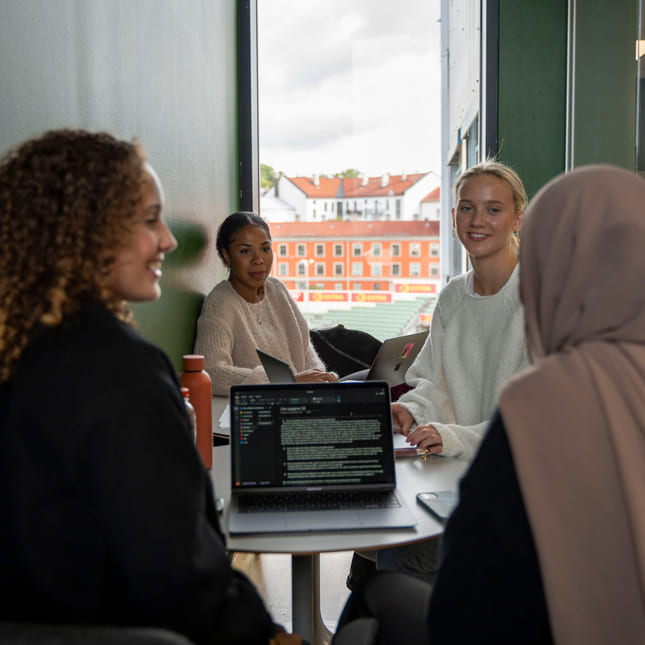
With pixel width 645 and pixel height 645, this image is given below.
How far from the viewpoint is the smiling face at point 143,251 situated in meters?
1.04

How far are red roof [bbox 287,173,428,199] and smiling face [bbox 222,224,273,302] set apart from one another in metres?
1.37

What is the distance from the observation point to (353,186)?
4.29 metres

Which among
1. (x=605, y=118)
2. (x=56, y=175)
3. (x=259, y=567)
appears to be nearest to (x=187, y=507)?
(x=56, y=175)

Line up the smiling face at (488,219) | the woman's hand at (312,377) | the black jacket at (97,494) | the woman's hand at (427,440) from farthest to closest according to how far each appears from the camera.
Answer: the woman's hand at (312,377) → the smiling face at (488,219) → the woman's hand at (427,440) → the black jacket at (97,494)

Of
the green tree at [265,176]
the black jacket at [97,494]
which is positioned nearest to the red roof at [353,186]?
the green tree at [265,176]

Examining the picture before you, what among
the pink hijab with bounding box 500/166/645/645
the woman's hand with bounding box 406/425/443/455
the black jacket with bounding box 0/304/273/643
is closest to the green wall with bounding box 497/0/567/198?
the woman's hand with bounding box 406/425/443/455

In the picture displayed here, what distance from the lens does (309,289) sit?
431cm

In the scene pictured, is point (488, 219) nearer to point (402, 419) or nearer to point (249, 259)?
point (402, 419)

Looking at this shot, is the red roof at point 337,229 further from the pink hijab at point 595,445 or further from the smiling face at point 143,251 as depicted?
the pink hijab at point 595,445

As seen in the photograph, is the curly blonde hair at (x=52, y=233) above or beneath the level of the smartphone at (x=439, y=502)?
above

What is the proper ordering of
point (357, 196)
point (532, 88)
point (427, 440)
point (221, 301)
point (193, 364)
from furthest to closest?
point (357, 196) → point (532, 88) → point (221, 301) → point (427, 440) → point (193, 364)

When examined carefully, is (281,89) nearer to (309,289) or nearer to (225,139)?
(225,139)

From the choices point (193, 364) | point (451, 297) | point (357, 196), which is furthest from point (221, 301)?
point (357, 196)

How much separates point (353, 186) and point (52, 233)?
3452 mm
